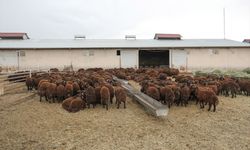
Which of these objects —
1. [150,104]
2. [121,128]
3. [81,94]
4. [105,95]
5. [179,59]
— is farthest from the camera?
[179,59]

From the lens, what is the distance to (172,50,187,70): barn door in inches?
1134

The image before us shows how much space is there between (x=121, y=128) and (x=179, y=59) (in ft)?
71.8

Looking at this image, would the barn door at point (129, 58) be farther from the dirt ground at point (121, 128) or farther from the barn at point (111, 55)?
the dirt ground at point (121, 128)

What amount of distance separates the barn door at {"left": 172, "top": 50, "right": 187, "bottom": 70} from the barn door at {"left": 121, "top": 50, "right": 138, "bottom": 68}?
3808 millimetres

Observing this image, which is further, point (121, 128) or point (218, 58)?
point (218, 58)

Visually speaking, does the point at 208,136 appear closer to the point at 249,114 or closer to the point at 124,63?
the point at 249,114

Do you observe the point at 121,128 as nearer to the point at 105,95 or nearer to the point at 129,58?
the point at 105,95

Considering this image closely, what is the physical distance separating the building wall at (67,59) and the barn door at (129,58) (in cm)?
85

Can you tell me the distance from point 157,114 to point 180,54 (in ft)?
69.5

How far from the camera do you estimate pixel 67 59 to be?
27578 mm

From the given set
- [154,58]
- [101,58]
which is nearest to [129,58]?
[101,58]

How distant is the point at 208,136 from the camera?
7.46 meters

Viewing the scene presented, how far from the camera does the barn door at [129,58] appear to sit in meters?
28.4

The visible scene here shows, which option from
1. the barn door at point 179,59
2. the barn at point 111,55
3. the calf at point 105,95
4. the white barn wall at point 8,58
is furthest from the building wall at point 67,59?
the calf at point 105,95
